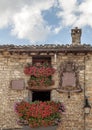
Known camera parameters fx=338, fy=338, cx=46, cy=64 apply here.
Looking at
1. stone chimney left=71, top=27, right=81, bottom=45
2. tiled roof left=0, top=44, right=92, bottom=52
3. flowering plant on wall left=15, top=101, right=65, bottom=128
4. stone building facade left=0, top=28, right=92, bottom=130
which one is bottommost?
flowering plant on wall left=15, top=101, right=65, bottom=128

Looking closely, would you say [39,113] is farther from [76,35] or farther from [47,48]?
[76,35]

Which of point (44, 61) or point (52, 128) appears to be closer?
point (52, 128)

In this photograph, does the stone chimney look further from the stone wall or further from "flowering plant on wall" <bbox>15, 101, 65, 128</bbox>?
"flowering plant on wall" <bbox>15, 101, 65, 128</bbox>

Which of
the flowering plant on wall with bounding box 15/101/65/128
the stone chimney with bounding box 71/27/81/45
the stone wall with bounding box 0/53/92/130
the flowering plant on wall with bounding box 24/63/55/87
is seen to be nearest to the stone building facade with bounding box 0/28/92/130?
the stone wall with bounding box 0/53/92/130

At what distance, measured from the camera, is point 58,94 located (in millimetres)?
15469

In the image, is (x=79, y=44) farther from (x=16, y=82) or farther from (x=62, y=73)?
(x=16, y=82)

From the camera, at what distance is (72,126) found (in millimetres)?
15109

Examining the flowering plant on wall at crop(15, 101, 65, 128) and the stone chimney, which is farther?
the stone chimney

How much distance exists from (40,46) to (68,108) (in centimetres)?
309

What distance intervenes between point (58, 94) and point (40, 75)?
47.6 inches

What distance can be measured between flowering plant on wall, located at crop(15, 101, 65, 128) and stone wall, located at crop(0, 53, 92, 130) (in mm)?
414

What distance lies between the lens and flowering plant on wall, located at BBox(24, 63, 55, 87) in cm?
1552

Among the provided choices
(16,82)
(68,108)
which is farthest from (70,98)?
(16,82)

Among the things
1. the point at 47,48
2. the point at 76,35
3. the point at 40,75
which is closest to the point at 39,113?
the point at 40,75
